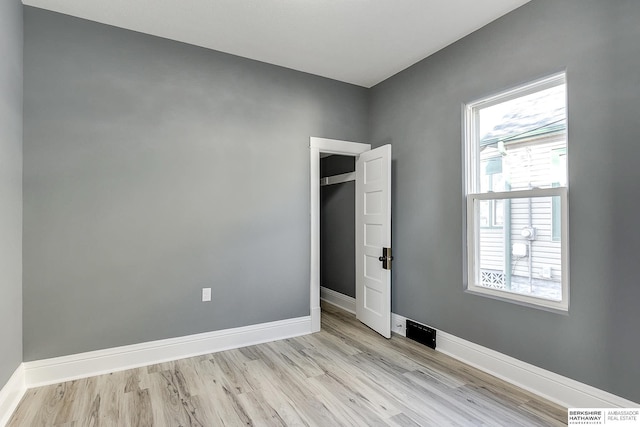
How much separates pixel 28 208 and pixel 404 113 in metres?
3.51

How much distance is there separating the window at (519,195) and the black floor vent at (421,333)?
648 millimetres

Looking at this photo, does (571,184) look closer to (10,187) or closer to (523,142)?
(523,142)

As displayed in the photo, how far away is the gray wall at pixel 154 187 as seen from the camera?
2.55 meters

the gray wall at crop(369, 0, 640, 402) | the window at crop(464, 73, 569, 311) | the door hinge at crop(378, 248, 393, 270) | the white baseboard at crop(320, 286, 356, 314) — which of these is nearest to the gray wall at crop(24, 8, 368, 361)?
the door hinge at crop(378, 248, 393, 270)

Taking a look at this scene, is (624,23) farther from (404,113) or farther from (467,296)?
(467,296)

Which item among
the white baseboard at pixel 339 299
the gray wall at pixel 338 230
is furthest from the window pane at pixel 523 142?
the white baseboard at pixel 339 299

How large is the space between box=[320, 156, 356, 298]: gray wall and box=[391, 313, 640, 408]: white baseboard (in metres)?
1.71

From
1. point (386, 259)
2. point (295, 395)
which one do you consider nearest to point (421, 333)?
point (386, 259)

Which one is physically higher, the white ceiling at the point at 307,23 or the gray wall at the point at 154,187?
the white ceiling at the point at 307,23

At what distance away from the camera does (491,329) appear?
266cm

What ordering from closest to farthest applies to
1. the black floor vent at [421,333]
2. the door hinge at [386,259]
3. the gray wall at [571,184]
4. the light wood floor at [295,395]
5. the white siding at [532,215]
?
the gray wall at [571,184], the light wood floor at [295,395], the white siding at [532,215], the black floor vent at [421,333], the door hinge at [386,259]

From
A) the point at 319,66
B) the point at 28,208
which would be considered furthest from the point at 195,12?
the point at 28,208

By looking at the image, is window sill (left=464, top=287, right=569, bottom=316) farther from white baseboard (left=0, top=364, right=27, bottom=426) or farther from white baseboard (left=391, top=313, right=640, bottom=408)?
white baseboard (left=0, top=364, right=27, bottom=426)

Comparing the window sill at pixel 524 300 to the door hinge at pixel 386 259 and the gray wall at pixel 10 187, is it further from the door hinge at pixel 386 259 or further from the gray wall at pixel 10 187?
the gray wall at pixel 10 187
